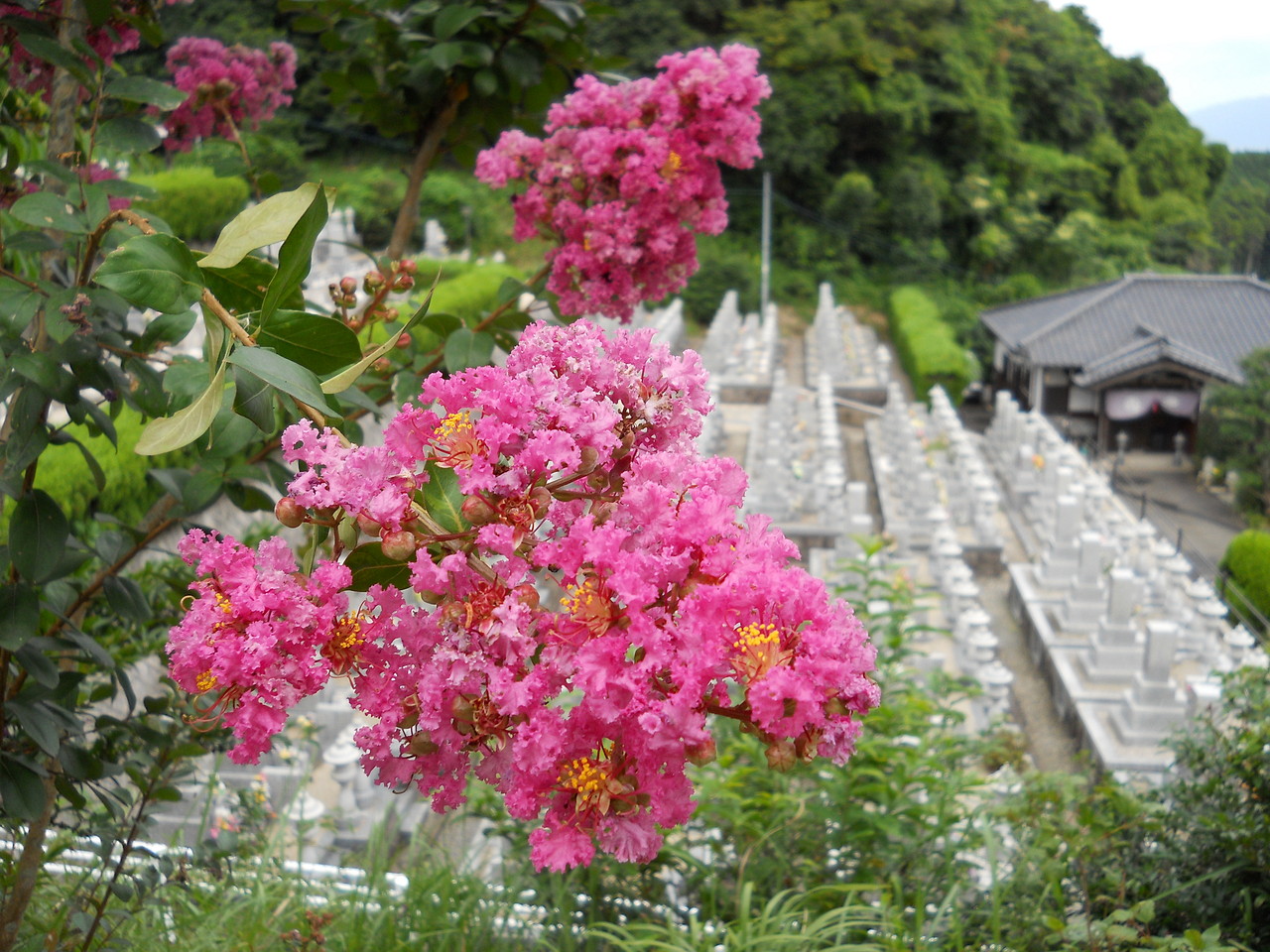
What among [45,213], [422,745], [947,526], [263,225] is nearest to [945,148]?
[947,526]

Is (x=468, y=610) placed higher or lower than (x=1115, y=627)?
higher

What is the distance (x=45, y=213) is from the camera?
35.6 inches

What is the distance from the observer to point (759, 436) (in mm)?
8727

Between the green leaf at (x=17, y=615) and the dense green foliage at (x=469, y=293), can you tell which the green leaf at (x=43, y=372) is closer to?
the green leaf at (x=17, y=615)

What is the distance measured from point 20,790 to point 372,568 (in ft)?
2.37

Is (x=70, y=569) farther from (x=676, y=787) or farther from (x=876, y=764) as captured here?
(x=876, y=764)

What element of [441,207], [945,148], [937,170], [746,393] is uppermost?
[945,148]

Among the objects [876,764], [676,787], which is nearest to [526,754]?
[676,787]

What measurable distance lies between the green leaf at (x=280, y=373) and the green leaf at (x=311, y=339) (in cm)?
6

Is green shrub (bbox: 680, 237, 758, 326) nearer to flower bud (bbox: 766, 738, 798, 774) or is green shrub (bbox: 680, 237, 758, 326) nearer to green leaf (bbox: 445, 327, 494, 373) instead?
green leaf (bbox: 445, 327, 494, 373)

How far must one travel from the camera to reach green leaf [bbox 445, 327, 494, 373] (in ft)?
3.56

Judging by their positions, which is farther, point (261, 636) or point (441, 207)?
point (441, 207)

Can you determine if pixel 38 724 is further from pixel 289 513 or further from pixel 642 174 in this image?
pixel 642 174

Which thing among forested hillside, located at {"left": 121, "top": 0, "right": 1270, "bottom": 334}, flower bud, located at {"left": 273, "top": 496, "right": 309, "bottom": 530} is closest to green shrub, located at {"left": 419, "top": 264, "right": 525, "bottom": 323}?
flower bud, located at {"left": 273, "top": 496, "right": 309, "bottom": 530}
